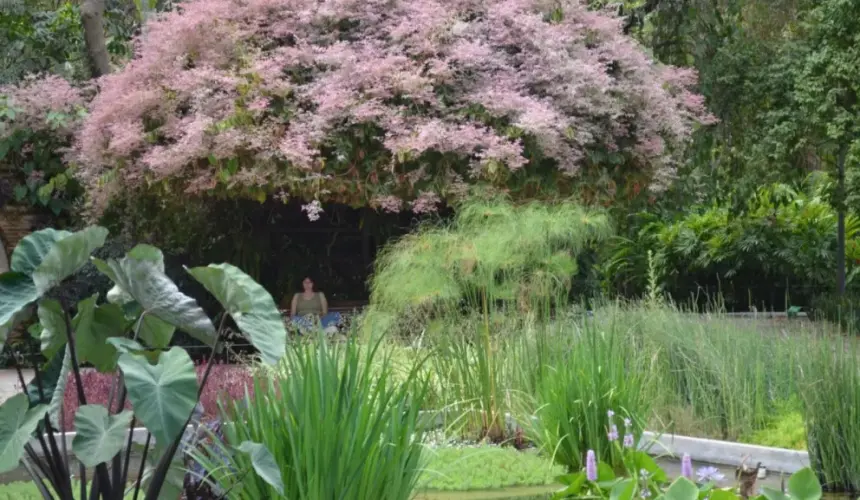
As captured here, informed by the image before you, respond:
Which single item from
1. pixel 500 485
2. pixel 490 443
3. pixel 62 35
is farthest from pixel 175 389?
pixel 62 35

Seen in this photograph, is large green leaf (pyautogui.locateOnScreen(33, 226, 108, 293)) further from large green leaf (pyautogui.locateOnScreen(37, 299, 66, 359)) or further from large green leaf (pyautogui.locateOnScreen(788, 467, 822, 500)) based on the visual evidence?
large green leaf (pyautogui.locateOnScreen(788, 467, 822, 500))

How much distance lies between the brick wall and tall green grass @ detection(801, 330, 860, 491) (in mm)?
11852

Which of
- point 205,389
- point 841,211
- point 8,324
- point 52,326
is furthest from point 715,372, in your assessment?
point 841,211

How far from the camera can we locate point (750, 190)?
14523 millimetres

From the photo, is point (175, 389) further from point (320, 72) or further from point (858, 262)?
point (858, 262)

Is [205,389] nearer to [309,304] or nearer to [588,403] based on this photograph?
[588,403]

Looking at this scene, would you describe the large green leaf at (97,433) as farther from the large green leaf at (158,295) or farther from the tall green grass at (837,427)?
the tall green grass at (837,427)

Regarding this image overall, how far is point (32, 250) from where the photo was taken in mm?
4227

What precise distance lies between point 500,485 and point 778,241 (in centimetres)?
1426

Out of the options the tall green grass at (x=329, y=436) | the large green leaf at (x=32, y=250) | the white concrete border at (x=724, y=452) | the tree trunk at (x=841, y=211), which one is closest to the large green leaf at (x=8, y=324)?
the large green leaf at (x=32, y=250)

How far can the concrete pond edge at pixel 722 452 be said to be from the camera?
5680 mm

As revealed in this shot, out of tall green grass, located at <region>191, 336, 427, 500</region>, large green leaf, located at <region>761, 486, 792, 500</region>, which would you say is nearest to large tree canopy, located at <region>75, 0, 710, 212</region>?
tall green grass, located at <region>191, 336, 427, 500</region>

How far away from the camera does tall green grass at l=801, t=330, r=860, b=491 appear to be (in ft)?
16.9

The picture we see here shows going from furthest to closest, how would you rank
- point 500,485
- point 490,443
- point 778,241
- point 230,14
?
point 778,241 < point 230,14 < point 490,443 < point 500,485
